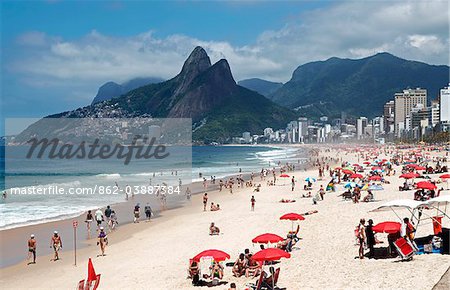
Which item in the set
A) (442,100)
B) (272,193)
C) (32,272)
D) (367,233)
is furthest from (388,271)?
(442,100)

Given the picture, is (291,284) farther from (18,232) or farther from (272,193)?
(272,193)

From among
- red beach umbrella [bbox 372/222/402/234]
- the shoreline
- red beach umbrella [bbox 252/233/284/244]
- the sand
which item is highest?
red beach umbrella [bbox 372/222/402/234]

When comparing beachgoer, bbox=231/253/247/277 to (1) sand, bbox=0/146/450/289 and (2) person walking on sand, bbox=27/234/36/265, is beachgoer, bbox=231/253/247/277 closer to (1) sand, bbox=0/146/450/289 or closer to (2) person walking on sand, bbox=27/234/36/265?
(1) sand, bbox=0/146/450/289

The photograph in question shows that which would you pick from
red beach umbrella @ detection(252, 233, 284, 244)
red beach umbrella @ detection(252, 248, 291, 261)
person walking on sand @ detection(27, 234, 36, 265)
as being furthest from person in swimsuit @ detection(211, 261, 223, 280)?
person walking on sand @ detection(27, 234, 36, 265)

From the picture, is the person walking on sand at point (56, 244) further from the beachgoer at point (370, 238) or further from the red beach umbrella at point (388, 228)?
the red beach umbrella at point (388, 228)

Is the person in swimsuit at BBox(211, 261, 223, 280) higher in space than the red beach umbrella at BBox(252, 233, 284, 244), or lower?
lower

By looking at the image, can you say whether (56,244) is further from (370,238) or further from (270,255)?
(370,238)
